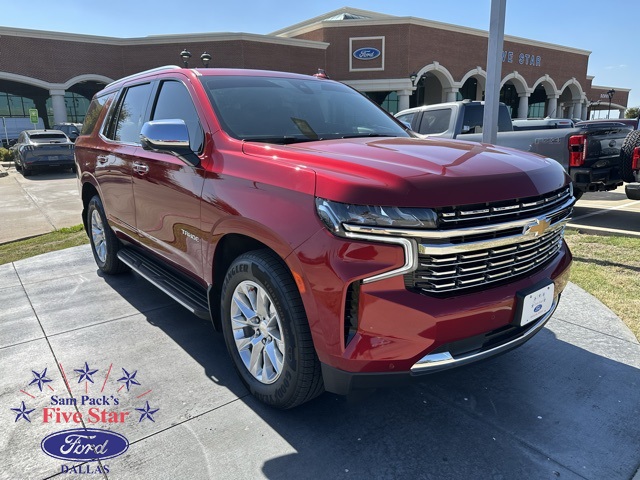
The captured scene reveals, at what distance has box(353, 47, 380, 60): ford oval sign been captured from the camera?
122 ft

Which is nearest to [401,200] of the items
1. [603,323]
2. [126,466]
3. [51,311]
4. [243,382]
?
→ [243,382]

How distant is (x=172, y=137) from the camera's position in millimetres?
2977

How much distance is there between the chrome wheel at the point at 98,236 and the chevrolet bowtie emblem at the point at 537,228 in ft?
14.3

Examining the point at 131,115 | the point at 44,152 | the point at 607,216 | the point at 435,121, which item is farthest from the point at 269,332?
the point at 44,152

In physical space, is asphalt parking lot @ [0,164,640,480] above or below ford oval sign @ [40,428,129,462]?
above

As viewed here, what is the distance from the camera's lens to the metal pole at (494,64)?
542cm

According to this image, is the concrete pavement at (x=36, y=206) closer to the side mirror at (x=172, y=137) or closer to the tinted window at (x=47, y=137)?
the tinted window at (x=47, y=137)

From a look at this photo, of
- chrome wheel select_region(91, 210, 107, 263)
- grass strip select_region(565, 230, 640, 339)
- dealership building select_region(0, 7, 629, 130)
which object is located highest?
dealership building select_region(0, 7, 629, 130)

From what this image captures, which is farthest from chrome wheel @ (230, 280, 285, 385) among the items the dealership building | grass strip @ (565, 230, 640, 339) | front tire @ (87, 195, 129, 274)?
the dealership building

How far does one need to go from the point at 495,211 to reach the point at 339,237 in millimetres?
771

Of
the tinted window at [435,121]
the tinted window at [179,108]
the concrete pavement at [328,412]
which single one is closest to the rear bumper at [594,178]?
the tinted window at [435,121]

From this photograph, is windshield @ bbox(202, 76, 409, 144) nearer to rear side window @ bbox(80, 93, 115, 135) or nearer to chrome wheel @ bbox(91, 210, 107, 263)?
rear side window @ bbox(80, 93, 115, 135)

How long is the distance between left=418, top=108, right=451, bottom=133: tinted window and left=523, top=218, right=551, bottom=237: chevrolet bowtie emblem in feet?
22.7

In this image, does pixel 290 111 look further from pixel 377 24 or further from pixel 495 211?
pixel 377 24
